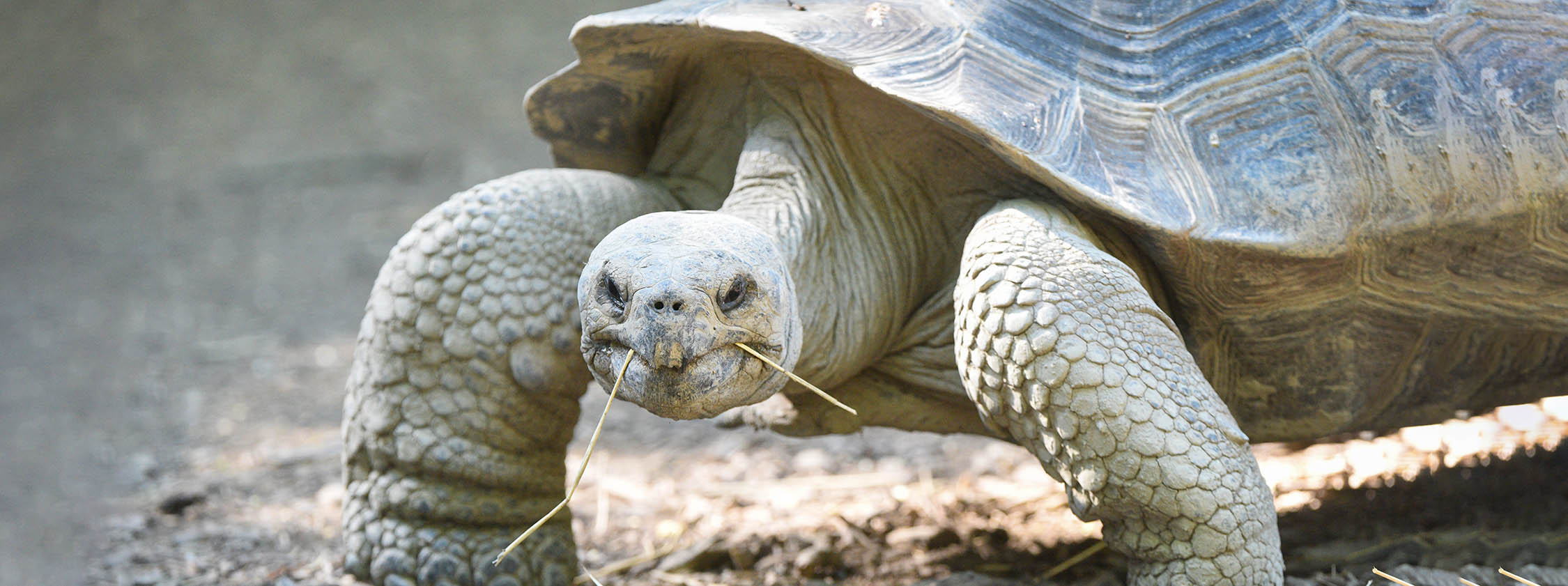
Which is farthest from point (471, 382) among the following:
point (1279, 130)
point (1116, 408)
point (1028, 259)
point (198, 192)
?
point (198, 192)

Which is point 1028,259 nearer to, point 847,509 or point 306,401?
point 847,509

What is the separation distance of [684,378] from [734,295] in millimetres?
166

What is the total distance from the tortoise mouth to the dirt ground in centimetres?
100

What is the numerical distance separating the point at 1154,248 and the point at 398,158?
788cm

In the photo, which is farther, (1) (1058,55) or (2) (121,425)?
(2) (121,425)

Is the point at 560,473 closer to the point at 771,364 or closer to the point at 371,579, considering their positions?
the point at 371,579

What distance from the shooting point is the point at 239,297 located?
6.88 m

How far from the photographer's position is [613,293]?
1.99 m

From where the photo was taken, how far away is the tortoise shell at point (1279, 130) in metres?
2.35

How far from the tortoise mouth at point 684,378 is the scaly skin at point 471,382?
68cm

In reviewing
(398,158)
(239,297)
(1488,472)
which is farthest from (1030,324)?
(398,158)

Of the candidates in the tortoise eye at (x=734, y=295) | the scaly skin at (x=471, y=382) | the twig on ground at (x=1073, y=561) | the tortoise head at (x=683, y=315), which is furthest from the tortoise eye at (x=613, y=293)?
the twig on ground at (x=1073, y=561)

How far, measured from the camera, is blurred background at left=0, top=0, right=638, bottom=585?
4.82m

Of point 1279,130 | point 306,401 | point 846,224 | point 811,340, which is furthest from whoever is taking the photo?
point 306,401
